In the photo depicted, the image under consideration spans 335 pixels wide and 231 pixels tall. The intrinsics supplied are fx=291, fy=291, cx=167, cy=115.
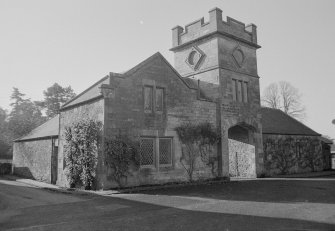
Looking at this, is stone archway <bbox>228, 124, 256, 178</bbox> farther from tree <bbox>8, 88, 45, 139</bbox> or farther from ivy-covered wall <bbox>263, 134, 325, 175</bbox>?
tree <bbox>8, 88, 45, 139</bbox>

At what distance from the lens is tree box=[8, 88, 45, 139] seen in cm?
3447

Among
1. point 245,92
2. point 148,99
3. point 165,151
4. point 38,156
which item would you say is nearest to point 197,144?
point 165,151

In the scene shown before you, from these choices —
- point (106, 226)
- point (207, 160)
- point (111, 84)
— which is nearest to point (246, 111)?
point (207, 160)

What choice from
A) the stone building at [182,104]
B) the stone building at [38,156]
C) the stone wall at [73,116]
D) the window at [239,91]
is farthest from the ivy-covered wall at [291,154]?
the stone building at [38,156]

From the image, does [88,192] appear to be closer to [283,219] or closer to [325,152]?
[283,219]

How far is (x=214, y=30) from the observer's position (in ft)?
66.2

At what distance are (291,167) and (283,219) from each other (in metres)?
20.1

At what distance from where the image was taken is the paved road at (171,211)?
7.41 meters

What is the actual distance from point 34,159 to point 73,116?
6715 millimetres

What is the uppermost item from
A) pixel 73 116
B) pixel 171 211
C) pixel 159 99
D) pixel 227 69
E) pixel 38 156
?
pixel 227 69

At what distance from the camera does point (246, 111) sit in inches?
857

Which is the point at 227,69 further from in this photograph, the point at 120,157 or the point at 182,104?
the point at 120,157

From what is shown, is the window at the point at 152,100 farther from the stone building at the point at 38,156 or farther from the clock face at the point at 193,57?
the stone building at the point at 38,156

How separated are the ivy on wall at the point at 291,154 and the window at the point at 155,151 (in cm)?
1096
